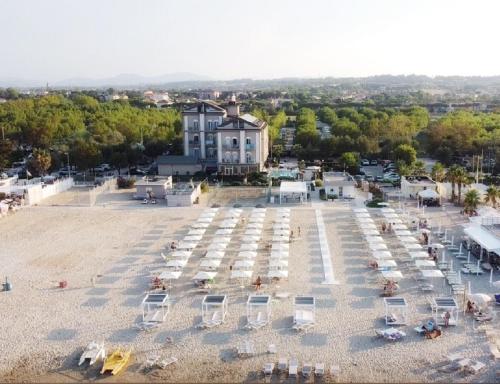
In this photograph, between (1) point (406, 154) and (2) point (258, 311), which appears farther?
(1) point (406, 154)

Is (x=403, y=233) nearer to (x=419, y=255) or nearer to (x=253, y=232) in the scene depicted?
(x=419, y=255)

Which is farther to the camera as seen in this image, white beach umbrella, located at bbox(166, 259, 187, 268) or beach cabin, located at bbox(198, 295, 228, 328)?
white beach umbrella, located at bbox(166, 259, 187, 268)

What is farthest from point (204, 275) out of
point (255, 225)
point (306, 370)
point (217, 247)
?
point (255, 225)

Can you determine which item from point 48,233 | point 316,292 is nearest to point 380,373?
point 316,292

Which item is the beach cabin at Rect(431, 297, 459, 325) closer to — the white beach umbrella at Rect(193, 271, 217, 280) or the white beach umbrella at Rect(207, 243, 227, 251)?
the white beach umbrella at Rect(193, 271, 217, 280)

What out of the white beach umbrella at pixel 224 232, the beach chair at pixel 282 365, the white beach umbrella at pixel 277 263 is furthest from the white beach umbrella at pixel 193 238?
the beach chair at pixel 282 365

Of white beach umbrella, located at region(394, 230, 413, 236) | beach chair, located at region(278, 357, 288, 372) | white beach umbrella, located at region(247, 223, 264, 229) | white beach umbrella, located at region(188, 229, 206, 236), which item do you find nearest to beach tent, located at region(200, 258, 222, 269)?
white beach umbrella, located at region(188, 229, 206, 236)

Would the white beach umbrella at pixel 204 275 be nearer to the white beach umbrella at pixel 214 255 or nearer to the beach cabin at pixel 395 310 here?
the white beach umbrella at pixel 214 255
